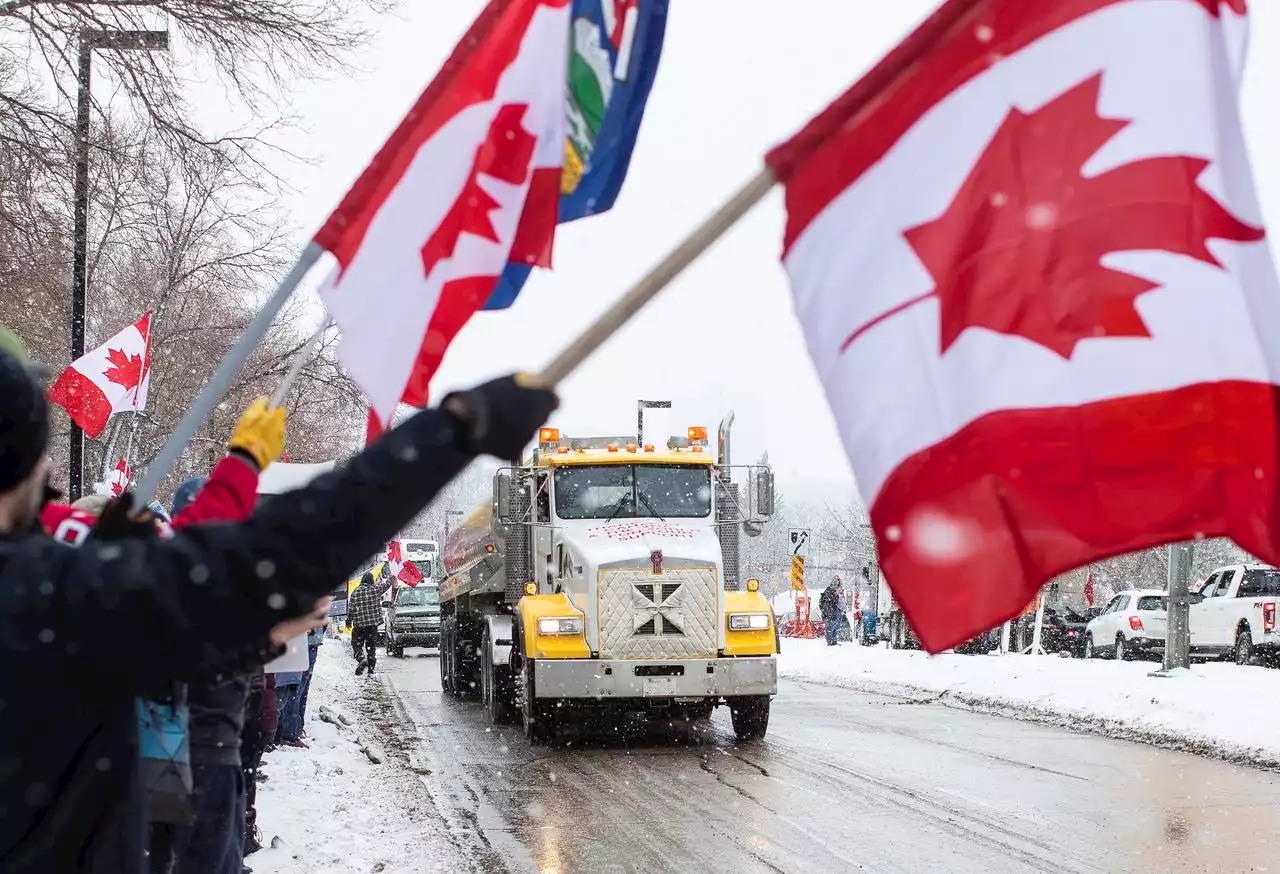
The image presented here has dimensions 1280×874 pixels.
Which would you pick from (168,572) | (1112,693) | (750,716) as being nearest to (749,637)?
(750,716)

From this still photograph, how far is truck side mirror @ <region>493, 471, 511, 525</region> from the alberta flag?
10659 mm

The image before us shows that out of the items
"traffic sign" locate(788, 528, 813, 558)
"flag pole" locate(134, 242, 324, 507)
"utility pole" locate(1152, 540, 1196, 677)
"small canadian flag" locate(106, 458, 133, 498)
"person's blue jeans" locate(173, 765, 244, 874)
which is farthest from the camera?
"traffic sign" locate(788, 528, 813, 558)

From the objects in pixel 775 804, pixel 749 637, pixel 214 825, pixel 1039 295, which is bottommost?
pixel 775 804

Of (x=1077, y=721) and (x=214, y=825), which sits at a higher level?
(x=214, y=825)

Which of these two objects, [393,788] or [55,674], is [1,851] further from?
[393,788]

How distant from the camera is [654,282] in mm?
2611

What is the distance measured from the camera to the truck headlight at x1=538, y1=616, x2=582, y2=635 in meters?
14.0

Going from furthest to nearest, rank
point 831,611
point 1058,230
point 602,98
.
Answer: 1. point 831,611
2. point 602,98
3. point 1058,230

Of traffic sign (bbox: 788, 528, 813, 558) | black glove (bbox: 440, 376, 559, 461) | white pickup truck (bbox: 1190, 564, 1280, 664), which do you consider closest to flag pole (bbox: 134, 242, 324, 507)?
black glove (bbox: 440, 376, 559, 461)

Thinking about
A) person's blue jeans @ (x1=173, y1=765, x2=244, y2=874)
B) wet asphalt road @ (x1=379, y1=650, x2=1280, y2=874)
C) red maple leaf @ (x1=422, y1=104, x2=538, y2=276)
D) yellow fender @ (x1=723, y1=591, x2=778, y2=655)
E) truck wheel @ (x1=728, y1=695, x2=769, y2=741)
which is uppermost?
red maple leaf @ (x1=422, y1=104, x2=538, y2=276)

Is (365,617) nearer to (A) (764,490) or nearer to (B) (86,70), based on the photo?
(A) (764,490)

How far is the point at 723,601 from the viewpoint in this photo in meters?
14.4

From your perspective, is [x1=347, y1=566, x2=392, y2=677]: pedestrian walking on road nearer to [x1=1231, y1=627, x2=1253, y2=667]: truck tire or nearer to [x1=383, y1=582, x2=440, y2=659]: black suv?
[x1=383, y1=582, x2=440, y2=659]: black suv

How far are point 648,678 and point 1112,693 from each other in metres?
7.24
